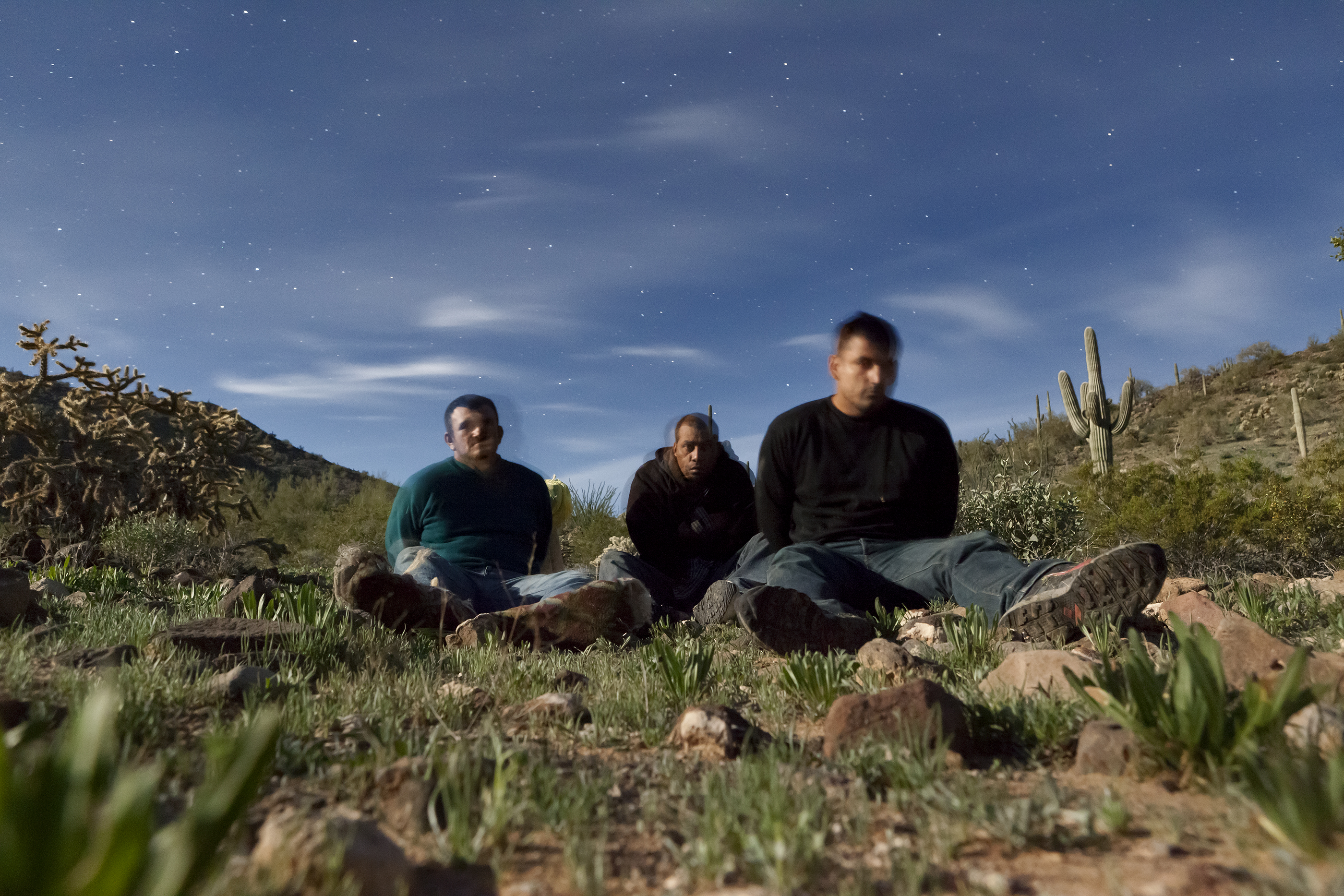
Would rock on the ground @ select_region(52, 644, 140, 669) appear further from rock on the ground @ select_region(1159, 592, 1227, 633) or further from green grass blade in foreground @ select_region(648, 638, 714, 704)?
rock on the ground @ select_region(1159, 592, 1227, 633)

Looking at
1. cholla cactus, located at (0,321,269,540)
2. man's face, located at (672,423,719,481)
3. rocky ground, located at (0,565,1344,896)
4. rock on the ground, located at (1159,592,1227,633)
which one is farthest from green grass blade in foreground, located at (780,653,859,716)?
cholla cactus, located at (0,321,269,540)

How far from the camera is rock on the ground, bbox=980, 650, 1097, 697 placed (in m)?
2.31

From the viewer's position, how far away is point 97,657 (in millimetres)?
2559

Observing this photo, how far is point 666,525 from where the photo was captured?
223 inches

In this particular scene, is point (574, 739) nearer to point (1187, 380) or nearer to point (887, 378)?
point (887, 378)

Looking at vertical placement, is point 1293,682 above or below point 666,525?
below

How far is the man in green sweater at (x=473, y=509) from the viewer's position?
519cm

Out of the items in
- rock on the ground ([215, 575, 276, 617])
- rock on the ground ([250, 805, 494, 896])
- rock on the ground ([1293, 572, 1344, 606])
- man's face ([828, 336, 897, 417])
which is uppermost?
man's face ([828, 336, 897, 417])

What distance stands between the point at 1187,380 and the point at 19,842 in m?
42.2

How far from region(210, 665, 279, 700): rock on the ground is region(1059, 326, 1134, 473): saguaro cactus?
1419 cm

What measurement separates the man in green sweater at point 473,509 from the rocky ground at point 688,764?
6.53 ft

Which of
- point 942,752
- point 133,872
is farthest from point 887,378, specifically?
point 133,872

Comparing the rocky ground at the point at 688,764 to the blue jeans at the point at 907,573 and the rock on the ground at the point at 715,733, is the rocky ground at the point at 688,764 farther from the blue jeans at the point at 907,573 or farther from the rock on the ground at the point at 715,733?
the blue jeans at the point at 907,573

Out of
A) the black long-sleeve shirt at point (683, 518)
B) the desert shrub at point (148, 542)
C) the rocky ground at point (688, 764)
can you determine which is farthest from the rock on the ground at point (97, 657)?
the desert shrub at point (148, 542)
